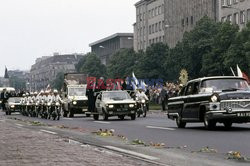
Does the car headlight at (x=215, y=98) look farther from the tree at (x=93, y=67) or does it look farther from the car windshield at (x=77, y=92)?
the tree at (x=93, y=67)

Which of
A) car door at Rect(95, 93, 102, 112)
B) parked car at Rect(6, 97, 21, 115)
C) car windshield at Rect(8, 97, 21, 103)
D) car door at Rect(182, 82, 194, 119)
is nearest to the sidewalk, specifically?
car door at Rect(182, 82, 194, 119)

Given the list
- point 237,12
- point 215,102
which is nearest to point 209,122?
point 215,102

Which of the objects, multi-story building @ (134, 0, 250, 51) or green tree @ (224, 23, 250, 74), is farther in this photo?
multi-story building @ (134, 0, 250, 51)

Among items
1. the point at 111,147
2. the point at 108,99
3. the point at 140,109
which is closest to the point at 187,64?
the point at 140,109

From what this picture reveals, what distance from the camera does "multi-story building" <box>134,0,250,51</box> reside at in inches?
3760

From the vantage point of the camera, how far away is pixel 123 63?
422 ft

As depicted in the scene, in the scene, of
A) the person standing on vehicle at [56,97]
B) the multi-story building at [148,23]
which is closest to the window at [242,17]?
the multi-story building at [148,23]

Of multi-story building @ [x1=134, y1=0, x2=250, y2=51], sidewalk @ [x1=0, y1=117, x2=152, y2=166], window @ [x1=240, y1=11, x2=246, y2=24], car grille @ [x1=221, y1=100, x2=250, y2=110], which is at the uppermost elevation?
multi-story building @ [x1=134, y1=0, x2=250, y2=51]

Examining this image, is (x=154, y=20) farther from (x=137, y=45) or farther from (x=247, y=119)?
(x=247, y=119)

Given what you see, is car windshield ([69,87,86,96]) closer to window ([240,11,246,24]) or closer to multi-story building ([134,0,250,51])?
multi-story building ([134,0,250,51])

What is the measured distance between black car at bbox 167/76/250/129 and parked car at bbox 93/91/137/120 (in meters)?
9.73

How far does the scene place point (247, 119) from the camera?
19828 mm

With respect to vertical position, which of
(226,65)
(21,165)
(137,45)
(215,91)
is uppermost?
→ (137,45)

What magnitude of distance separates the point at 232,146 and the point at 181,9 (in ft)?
365
